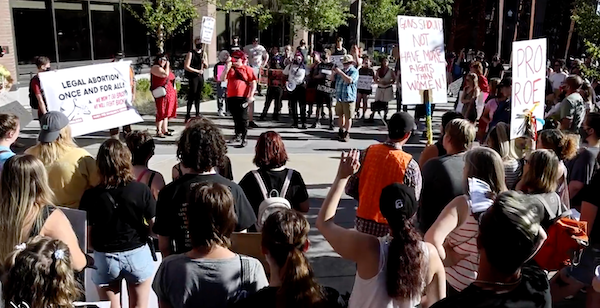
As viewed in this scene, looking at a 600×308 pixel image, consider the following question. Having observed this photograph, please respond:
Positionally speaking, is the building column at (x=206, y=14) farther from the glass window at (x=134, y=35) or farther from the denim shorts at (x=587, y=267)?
the denim shorts at (x=587, y=267)

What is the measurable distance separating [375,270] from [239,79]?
7.50m

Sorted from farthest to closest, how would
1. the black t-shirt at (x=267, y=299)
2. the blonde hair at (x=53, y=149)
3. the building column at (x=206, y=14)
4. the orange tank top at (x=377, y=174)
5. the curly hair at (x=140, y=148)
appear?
the building column at (x=206, y=14)
the curly hair at (x=140, y=148)
the orange tank top at (x=377, y=174)
the blonde hair at (x=53, y=149)
the black t-shirt at (x=267, y=299)

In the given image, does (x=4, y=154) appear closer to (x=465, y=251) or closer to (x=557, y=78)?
(x=465, y=251)

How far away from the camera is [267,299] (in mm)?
2416

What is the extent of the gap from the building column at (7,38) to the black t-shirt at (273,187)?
36.1 feet

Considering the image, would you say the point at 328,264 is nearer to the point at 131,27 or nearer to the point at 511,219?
the point at 511,219

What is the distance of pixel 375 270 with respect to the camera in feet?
8.42

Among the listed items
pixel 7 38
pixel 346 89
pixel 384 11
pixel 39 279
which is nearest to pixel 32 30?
pixel 7 38

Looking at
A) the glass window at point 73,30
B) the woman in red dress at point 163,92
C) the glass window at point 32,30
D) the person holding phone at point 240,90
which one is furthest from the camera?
the glass window at point 73,30

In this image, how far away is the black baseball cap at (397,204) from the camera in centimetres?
253

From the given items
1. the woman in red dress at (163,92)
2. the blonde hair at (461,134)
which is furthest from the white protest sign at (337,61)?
the blonde hair at (461,134)

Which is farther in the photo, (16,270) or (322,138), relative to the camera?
(322,138)

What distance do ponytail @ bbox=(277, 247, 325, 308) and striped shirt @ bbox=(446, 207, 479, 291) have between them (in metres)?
1.41

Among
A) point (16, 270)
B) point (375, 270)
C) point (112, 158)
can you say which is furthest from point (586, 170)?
point (16, 270)
